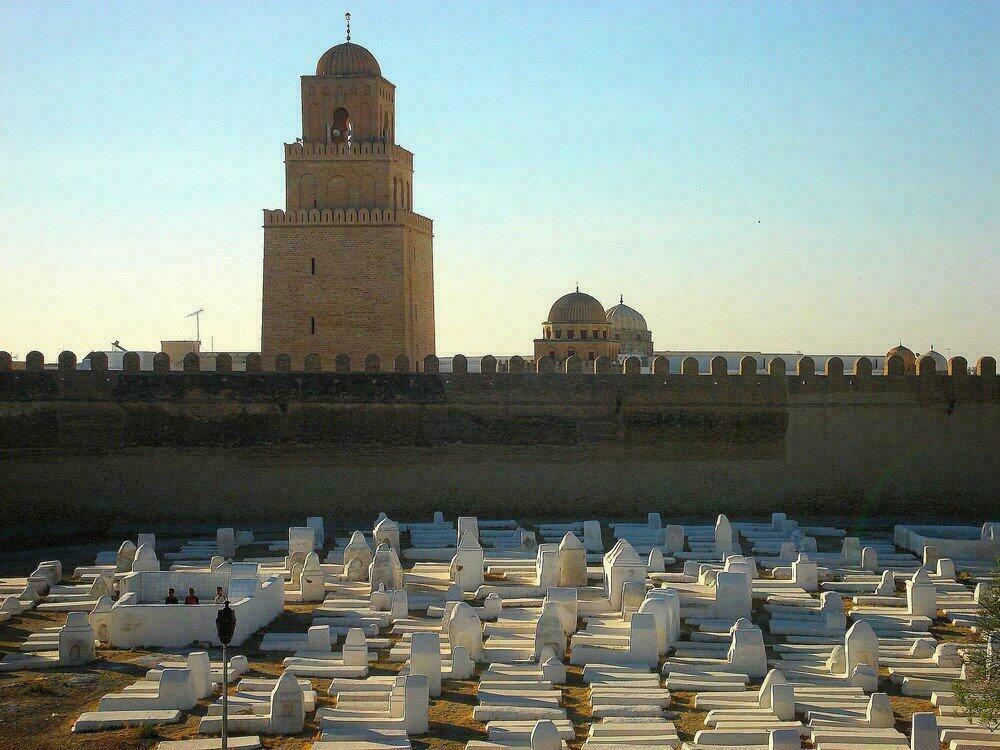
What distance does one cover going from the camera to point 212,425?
23281 mm

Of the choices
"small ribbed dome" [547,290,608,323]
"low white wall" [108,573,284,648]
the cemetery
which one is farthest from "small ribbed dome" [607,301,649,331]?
"low white wall" [108,573,284,648]

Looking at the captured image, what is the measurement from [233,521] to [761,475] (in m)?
9.23

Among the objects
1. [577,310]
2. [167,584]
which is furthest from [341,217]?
[167,584]

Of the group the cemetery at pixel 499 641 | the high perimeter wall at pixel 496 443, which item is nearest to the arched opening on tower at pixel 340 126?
the high perimeter wall at pixel 496 443

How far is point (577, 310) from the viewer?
3631cm

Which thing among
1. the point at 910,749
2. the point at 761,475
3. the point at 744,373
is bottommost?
the point at 910,749

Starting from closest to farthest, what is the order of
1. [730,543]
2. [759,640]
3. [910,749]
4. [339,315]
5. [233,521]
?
[910,749] < [759,640] < [730,543] < [233,521] < [339,315]

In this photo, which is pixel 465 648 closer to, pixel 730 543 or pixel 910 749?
pixel 910 749

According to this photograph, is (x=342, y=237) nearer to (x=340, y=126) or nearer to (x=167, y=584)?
(x=340, y=126)

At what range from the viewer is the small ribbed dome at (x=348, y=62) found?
92.0ft

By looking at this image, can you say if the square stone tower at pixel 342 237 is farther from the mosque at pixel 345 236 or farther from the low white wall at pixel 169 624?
the low white wall at pixel 169 624

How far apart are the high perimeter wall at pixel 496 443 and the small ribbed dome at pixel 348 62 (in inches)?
304

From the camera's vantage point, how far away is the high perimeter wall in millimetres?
23062

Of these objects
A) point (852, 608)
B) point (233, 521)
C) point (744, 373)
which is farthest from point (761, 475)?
point (233, 521)
